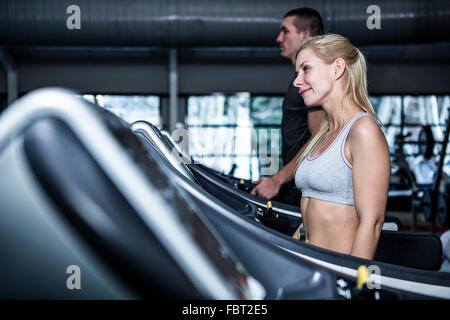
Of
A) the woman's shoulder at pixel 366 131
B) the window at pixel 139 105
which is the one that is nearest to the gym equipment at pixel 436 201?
the woman's shoulder at pixel 366 131

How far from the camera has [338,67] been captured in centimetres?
115

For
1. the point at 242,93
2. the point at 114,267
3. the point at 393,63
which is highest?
the point at 393,63

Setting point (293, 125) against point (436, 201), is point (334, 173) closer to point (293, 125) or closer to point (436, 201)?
point (293, 125)

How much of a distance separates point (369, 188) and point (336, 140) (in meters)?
0.18

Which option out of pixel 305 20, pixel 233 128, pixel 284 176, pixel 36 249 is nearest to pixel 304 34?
pixel 305 20

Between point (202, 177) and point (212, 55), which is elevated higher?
point (212, 55)

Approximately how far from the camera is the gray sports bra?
110cm

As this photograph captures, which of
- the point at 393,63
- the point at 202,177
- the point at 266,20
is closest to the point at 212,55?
the point at 393,63

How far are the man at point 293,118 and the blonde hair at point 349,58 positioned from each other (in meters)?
0.65

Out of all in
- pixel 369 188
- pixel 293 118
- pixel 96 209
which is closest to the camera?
pixel 96 209

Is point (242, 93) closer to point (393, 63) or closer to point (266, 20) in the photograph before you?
point (393, 63)

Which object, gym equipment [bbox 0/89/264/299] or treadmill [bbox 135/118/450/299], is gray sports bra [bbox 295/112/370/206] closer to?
treadmill [bbox 135/118/450/299]

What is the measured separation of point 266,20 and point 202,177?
2909mm

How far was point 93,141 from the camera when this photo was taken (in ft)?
0.98
